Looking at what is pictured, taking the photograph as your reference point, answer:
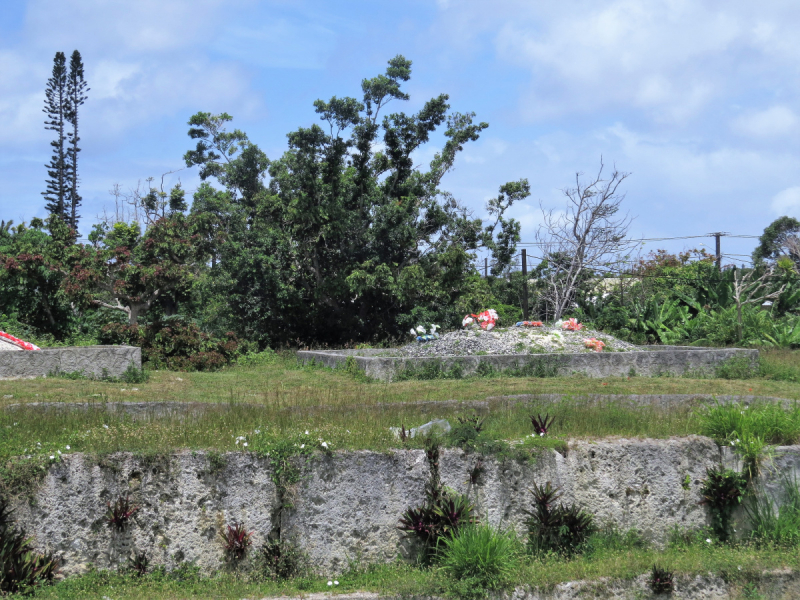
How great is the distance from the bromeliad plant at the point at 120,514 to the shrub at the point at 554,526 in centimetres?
310

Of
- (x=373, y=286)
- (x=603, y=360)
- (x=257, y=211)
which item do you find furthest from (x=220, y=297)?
(x=603, y=360)

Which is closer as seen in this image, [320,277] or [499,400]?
[499,400]

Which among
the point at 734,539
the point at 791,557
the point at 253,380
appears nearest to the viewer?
the point at 791,557

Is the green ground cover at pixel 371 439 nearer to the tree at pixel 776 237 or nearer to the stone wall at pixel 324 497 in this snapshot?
the stone wall at pixel 324 497

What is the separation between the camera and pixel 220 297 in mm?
22969

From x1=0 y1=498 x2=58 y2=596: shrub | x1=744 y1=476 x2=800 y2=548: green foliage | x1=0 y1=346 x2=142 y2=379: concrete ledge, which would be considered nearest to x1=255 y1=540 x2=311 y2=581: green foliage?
x1=0 y1=498 x2=58 y2=596: shrub

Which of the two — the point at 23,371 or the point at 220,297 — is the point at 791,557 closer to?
the point at 23,371

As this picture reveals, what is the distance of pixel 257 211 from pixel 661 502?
19947mm

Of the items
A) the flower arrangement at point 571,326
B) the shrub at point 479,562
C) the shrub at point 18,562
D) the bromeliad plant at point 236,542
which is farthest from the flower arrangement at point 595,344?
the shrub at point 18,562

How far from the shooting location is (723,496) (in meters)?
6.13

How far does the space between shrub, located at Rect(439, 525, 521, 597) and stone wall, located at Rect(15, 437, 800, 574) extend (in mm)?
483

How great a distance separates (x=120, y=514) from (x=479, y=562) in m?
2.67

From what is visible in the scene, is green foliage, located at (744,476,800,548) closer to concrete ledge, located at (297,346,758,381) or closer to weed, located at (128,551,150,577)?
weed, located at (128,551,150,577)

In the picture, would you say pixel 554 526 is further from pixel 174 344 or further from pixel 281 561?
pixel 174 344
